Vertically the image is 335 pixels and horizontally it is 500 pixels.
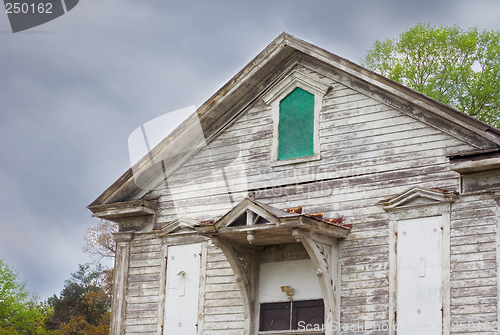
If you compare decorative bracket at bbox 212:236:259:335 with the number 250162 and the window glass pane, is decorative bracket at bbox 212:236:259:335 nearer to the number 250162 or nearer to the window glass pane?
the window glass pane

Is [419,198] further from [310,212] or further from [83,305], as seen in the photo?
[83,305]

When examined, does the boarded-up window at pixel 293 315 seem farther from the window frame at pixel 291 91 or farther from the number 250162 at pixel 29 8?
the number 250162 at pixel 29 8

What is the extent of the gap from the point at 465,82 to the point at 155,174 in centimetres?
1336

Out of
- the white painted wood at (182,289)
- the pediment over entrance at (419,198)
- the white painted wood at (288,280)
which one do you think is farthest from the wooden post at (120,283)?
the pediment over entrance at (419,198)

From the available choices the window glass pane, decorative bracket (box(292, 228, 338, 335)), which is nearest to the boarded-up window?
the window glass pane

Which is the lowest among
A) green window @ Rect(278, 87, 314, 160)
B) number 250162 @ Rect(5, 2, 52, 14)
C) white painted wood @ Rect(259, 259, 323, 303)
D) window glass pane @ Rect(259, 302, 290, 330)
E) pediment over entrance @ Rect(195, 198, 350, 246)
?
window glass pane @ Rect(259, 302, 290, 330)

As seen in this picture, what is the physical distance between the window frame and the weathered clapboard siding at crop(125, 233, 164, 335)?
312 centimetres

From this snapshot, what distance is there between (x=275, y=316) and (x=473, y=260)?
3.66 metres

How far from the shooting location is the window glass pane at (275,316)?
12516 millimetres

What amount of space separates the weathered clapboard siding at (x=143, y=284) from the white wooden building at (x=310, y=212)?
1.1 inches

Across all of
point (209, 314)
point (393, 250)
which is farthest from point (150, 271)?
point (393, 250)

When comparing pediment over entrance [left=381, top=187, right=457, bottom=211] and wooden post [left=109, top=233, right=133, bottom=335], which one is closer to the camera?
pediment over entrance [left=381, top=187, right=457, bottom=211]

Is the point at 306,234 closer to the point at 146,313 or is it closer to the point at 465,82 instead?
the point at 146,313

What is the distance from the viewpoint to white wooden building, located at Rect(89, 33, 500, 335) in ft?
36.6
